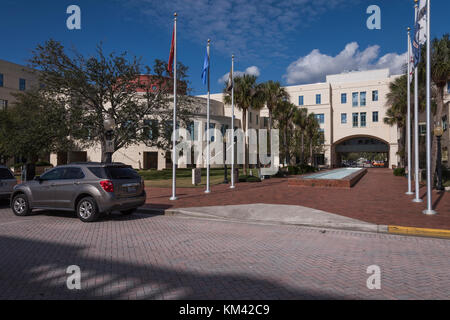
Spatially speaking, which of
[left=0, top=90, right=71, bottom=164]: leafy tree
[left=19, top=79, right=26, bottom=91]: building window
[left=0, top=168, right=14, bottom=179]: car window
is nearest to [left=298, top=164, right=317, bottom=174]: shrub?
[left=0, top=90, right=71, bottom=164]: leafy tree

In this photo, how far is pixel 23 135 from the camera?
23.2 m

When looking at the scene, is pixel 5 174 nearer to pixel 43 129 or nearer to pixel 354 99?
pixel 43 129

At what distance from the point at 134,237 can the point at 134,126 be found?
61.0ft

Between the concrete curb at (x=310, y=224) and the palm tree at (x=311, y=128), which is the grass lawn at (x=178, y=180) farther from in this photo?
the palm tree at (x=311, y=128)

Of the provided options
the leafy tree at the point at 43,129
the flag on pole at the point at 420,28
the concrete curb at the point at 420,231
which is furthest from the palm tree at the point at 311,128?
the concrete curb at the point at 420,231

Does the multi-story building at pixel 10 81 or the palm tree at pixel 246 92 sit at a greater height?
the multi-story building at pixel 10 81

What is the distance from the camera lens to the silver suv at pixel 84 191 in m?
9.05

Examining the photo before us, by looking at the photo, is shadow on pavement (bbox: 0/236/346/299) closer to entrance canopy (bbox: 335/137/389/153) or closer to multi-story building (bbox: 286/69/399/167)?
multi-story building (bbox: 286/69/399/167)

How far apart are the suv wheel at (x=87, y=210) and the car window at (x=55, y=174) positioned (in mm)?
1202

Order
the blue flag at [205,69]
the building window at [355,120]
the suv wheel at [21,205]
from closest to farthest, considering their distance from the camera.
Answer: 1. the suv wheel at [21,205]
2. the blue flag at [205,69]
3. the building window at [355,120]

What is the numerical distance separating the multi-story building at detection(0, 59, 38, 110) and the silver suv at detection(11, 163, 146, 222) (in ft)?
132

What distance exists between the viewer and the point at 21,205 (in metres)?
10.2

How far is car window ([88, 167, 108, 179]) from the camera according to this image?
9184 millimetres

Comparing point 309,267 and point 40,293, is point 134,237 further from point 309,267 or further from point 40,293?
point 309,267
